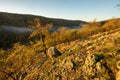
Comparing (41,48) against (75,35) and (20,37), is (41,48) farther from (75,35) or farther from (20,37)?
(20,37)

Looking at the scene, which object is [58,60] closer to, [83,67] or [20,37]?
[83,67]

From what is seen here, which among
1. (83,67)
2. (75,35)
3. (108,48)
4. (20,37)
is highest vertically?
(108,48)

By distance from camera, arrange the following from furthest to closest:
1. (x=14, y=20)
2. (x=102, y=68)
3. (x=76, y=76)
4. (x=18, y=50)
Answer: (x=14, y=20) < (x=18, y=50) < (x=76, y=76) < (x=102, y=68)

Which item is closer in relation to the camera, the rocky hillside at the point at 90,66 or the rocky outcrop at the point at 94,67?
the rocky hillside at the point at 90,66

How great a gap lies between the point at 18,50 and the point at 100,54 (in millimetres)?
24390

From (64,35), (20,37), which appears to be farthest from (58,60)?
(20,37)

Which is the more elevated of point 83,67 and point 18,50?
point 83,67

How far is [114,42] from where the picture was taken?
25047 millimetres

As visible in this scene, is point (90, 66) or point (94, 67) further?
point (90, 66)

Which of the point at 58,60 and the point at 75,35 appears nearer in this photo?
the point at 58,60

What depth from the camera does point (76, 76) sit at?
2273 cm

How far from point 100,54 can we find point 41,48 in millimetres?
30031

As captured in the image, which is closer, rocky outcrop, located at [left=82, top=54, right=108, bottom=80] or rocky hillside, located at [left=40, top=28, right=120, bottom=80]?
rocky hillside, located at [left=40, top=28, right=120, bottom=80]

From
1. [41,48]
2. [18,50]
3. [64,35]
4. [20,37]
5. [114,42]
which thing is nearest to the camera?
[114,42]
